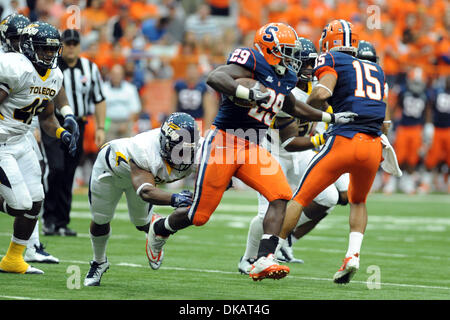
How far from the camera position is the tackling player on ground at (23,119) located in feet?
20.7

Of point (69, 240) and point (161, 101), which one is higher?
point (69, 240)

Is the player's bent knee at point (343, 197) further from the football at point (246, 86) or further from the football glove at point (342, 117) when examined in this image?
the football at point (246, 86)

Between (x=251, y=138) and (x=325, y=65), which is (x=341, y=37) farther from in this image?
(x=251, y=138)

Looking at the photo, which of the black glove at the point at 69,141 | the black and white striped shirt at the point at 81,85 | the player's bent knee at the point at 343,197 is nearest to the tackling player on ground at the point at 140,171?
the black glove at the point at 69,141

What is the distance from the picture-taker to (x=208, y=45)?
16766 millimetres

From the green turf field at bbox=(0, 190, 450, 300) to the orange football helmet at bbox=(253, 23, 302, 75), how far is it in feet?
5.10

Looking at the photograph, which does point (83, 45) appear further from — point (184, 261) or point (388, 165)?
point (388, 165)

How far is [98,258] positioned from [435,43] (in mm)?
13810

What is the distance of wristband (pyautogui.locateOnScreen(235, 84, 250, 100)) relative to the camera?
574 cm

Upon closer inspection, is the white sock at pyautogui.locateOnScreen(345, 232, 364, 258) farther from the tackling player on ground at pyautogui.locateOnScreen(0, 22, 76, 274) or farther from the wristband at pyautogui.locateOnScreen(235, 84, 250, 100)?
the tackling player on ground at pyautogui.locateOnScreen(0, 22, 76, 274)

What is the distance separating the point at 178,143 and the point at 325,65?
132cm

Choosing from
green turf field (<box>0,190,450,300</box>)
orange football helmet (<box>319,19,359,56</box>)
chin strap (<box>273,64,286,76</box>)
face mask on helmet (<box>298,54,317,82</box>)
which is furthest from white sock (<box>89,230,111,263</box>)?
face mask on helmet (<box>298,54,317,82</box>)
